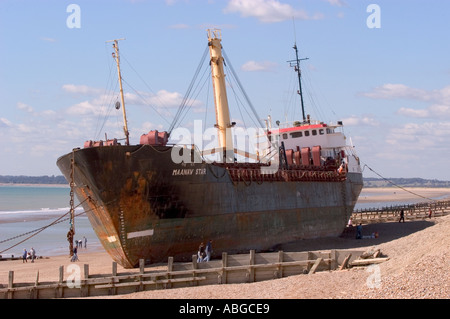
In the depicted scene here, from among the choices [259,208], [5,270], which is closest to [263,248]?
[259,208]

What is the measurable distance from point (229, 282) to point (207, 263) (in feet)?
2.95

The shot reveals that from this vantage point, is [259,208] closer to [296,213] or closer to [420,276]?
[296,213]

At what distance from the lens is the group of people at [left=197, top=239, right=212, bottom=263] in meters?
21.0

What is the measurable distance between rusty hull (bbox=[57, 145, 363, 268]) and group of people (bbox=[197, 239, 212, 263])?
0.49 m

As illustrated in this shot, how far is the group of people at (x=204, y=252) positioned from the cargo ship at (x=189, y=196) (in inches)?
19.7

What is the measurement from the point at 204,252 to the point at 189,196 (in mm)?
2229

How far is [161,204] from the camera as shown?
22266 mm

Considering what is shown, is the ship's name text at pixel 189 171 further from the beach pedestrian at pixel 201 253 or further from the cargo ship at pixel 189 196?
the beach pedestrian at pixel 201 253

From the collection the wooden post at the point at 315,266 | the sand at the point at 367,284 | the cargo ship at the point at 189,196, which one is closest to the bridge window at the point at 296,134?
the cargo ship at the point at 189,196

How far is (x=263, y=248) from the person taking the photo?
88.7 feet

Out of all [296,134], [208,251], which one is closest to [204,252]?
[208,251]
